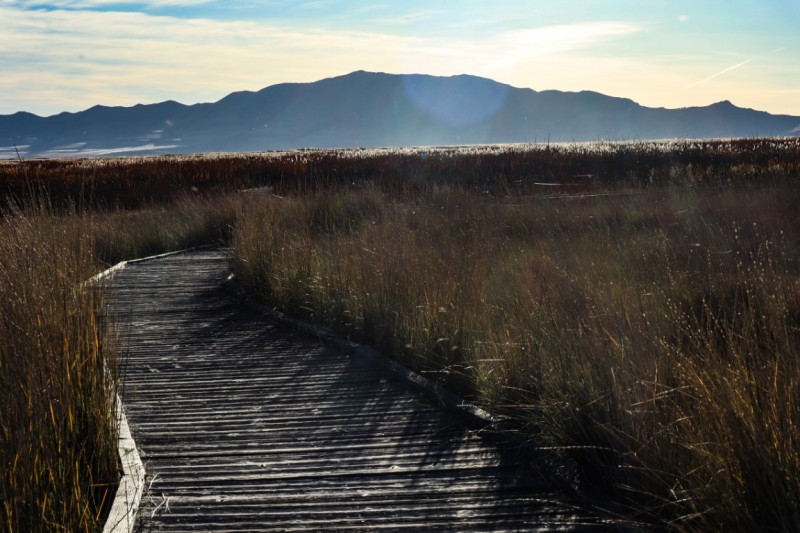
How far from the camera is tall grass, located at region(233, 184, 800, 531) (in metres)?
3.88

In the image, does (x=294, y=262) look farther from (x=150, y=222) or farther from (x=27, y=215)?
(x=150, y=222)

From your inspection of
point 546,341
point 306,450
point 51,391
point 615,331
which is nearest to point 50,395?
point 51,391

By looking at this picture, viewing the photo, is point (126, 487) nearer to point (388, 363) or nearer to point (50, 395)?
point (50, 395)

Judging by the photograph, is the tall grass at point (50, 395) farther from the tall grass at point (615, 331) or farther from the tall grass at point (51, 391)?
the tall grass at point (615, 331)

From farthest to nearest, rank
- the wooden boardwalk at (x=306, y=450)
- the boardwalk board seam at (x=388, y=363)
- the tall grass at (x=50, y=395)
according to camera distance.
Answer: the boardwalk board seam at (x=388, y=363) < the wooden boardwalk at (x=306, y=450) < the tall grass at (x=50, y=395)

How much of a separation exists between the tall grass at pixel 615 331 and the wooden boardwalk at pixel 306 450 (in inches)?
16.3

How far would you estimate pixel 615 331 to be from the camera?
18.3 feet

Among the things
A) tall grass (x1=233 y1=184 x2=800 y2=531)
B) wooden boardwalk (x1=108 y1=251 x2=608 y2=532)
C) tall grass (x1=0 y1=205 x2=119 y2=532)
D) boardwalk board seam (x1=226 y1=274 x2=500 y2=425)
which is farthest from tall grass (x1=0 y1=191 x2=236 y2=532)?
tall grass (x1=233 y1=184 x2=800 y2=531)

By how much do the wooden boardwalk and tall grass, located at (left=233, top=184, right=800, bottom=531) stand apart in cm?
41

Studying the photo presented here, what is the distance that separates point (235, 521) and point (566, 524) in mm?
1636

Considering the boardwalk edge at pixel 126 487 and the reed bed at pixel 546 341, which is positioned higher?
the reed bed at pixel 546 341

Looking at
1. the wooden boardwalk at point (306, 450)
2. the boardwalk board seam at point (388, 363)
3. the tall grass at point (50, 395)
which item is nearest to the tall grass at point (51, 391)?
the tall grass at point (50, 395)

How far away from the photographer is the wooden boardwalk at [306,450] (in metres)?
4.41

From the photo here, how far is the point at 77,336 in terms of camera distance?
5.05 meters
